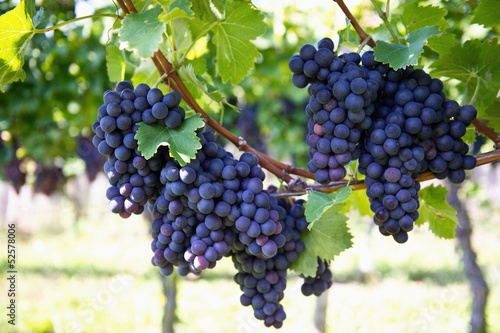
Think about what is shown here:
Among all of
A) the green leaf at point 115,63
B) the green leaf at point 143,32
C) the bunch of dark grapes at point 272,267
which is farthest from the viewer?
the green leaf at point 115,63

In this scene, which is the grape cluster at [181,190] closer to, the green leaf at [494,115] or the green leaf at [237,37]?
the green leaf at [237,37]

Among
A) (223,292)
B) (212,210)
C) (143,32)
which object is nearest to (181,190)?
(212,210)

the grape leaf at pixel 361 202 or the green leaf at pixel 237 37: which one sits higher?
the green leaf at pixel 237 37

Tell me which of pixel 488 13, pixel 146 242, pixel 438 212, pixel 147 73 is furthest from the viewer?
pixel 146 242

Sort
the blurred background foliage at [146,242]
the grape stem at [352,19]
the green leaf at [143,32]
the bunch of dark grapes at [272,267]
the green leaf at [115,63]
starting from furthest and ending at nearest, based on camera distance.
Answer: the blurred background foliage at [146,242], the green leaf at [115,63], the bunch of dark grapes at [272,267], the grape stem at [352,19], the green leaf at [143,32]

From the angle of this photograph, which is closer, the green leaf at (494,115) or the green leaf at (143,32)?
the green leaf at (143,32)

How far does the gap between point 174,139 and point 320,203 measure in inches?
14.7

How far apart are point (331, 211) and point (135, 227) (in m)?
10.7

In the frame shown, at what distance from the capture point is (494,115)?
100cm

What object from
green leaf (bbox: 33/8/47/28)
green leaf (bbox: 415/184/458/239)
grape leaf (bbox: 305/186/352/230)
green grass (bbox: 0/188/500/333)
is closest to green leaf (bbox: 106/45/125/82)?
green leaf (bbox: 33/8/47/28)

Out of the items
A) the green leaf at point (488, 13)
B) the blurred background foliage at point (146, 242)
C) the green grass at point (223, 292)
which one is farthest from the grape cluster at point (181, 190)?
the green grass at point (223, 292)

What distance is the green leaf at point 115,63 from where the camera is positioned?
3.78 ft

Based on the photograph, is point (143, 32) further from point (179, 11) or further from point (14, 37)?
point (14, 37)

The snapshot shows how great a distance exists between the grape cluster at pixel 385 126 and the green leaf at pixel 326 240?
159 millimetres
